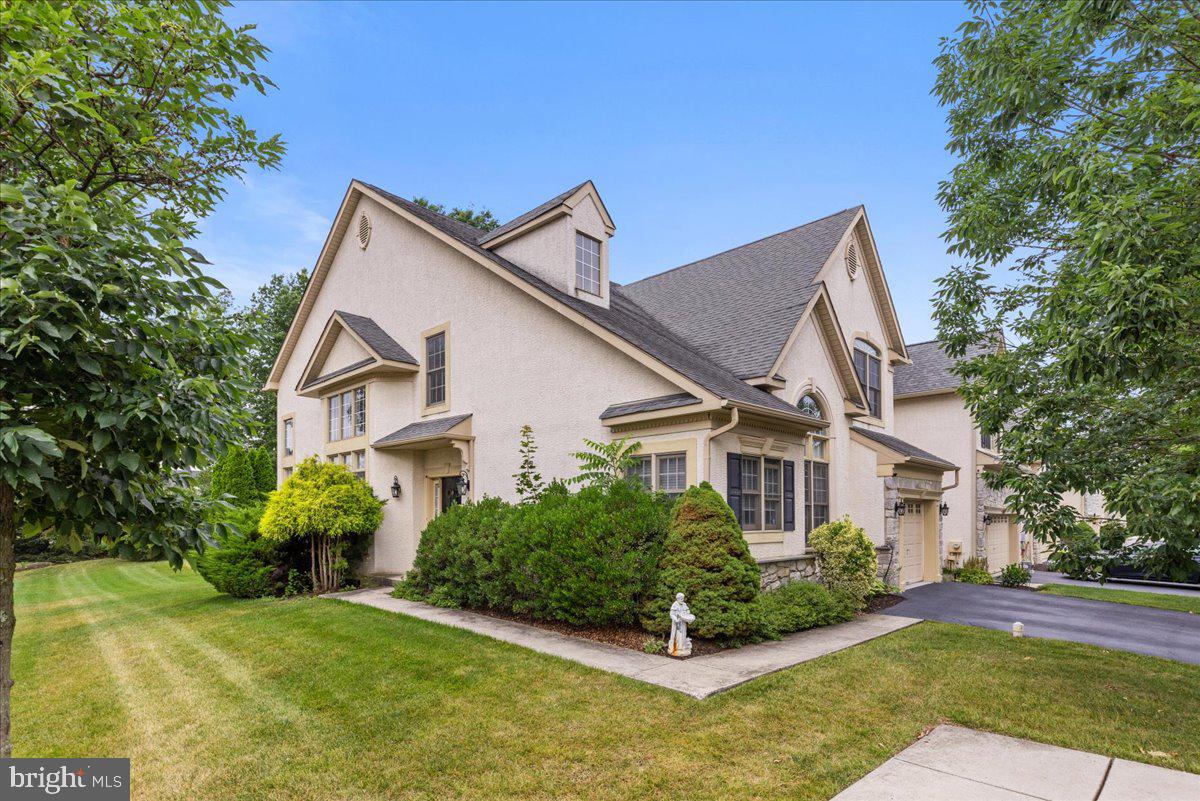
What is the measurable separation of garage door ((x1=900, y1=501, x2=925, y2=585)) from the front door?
1153cm

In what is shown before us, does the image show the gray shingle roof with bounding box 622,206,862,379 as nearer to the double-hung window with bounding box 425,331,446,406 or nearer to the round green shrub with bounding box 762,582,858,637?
the round green shrub with bounding box 762,582,858,637

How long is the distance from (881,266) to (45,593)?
82.0 feet

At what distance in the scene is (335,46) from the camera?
12070mm

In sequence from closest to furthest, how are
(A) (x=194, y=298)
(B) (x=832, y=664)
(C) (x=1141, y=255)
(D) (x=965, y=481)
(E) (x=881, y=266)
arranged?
1. (A) (x=194, y=298)
2. (C) (x=1141, y=255)
3. (B) (x=832, y=664)
4. (E) (x=881, y=266)
5. (D) (x=965, y=481)

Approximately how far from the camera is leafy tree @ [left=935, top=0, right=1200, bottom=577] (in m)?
4.94

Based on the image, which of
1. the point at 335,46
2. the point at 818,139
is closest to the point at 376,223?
the point at 335,46

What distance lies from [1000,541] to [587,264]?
18.7 meters

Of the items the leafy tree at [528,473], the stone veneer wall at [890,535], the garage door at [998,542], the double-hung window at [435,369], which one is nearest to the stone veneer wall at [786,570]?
the stone veneer wall at [890,535]

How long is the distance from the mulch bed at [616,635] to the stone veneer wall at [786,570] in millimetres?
2533

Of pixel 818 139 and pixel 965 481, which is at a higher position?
pixel 818 139

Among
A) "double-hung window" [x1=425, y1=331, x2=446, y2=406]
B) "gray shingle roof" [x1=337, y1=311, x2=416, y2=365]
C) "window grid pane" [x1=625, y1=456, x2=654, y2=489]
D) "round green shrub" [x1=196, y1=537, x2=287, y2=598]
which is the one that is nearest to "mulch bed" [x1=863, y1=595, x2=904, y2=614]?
"window grid pane" [x1=625, y1=456, x2=654, y2=489]

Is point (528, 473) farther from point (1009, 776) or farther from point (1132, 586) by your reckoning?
point (1132, 586)

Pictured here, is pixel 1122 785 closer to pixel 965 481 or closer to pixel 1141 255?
pixel 1141 255

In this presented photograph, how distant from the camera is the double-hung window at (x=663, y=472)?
35.4 feet
